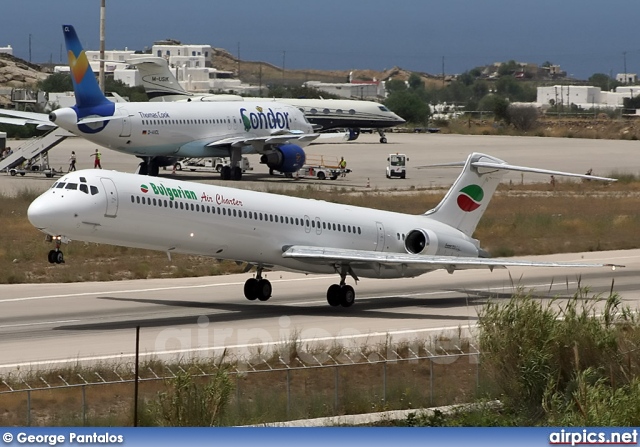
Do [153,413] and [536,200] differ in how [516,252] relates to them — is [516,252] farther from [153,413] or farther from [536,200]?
[153,413]

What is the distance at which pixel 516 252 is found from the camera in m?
51.5

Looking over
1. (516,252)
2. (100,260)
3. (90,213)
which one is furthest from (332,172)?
(90,213)

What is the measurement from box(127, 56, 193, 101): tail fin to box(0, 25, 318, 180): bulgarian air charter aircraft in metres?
15.9

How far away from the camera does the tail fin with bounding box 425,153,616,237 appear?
3972 centimetres

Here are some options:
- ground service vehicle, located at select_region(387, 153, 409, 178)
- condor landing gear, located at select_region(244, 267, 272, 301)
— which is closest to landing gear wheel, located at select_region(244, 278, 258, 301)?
condor landing gear, located at select_region(244, 267, 272, 301)

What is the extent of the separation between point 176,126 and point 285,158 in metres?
7.81

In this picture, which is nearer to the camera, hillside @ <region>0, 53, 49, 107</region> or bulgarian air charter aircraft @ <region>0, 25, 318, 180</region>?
bulgarian air charter aircraft @ <region>0, 25, 318, 180</region>

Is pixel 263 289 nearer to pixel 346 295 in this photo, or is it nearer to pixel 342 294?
pixel 342 294

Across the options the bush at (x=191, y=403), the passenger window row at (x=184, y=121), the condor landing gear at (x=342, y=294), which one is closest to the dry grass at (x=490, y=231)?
the condor landing gear at (x=342, y=294)

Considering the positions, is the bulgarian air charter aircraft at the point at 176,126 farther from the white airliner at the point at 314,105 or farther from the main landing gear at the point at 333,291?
the main landing gear at the point at 333,291

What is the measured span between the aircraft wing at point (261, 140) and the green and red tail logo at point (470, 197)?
130ft

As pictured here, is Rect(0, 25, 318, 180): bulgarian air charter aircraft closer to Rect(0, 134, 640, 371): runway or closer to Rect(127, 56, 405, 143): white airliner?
Rect(127, 56, 405, 143): white airliner

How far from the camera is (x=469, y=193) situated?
131ft

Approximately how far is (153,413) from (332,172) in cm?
6514
